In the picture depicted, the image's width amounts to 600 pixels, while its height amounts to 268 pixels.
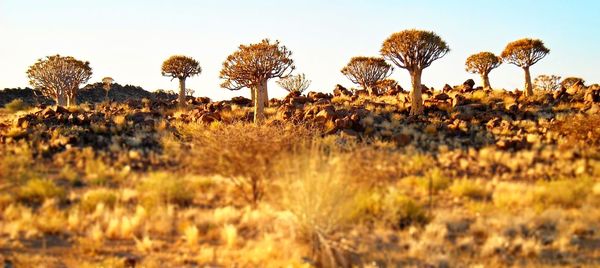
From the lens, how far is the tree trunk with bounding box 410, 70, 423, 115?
73.6 ft

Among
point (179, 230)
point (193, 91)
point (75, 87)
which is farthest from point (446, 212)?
point (193, 91)

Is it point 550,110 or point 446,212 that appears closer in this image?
point 446,212

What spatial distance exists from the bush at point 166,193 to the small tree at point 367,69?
82.3 ft

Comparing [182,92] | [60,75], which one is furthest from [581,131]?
[60,75]

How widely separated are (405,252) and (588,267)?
2.58 m

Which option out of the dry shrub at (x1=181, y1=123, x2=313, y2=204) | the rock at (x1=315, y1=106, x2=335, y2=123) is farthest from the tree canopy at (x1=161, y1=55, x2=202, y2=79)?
the dry shrub at (x1=181, y1=123, x2=313, y2=204)

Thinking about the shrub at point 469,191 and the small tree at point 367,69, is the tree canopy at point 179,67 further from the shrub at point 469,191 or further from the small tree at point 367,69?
the shrub at point 469,191

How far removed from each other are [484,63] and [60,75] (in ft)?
85.1

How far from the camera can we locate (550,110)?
72.1ft

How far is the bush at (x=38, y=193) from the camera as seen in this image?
436 inches

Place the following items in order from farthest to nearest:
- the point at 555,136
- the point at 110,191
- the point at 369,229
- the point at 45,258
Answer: the point at 555,136
the point at 110,191
the point at 369,229
the point at 45,258

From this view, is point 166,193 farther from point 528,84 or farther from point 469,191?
point 528,84

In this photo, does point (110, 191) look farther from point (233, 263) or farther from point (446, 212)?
point (446, 212)

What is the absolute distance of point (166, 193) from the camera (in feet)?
36.4
